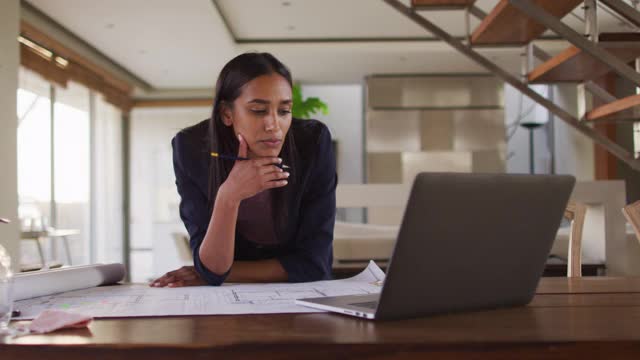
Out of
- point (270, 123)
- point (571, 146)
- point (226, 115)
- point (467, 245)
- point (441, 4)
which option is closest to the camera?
point (467, 245)

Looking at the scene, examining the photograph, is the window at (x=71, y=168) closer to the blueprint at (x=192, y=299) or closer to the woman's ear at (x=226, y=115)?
the woman's ear at (x=226, y=115)

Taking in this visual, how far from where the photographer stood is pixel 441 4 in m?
3.83

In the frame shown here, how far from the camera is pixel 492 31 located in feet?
12.0

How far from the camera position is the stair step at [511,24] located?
3.31m

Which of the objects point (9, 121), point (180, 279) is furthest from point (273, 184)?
point (9, 121)

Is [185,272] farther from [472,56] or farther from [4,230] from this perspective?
[4,230]

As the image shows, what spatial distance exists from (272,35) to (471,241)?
6.87m

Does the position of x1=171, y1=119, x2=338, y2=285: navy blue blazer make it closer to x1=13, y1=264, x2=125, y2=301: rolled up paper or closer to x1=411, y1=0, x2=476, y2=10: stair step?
x1=13, y1=264, x2=125, y2=301: rolled up paper

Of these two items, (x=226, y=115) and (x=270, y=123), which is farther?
(x=226, y=115)

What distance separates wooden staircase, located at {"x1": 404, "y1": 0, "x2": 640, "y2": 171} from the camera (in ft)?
10.2

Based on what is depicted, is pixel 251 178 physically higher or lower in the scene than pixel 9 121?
lower

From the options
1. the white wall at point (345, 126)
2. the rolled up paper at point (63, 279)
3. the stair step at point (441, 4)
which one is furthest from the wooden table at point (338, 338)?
the white wall at point (345, 126)

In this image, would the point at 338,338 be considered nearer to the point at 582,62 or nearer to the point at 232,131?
the point at 232,131

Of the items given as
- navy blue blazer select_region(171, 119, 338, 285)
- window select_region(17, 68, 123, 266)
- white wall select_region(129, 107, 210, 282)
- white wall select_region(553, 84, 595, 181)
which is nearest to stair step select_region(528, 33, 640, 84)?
navy blue blazer select_region(171, 119, 338, 285)
